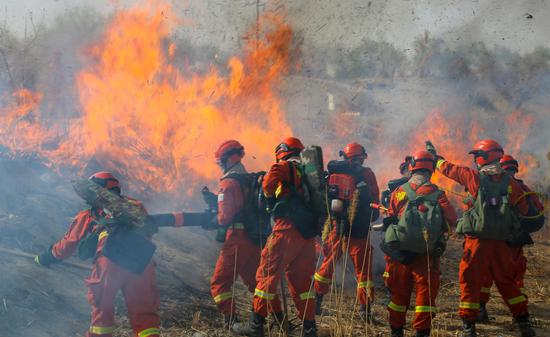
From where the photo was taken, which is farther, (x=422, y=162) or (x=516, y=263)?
(x=516, y=263)

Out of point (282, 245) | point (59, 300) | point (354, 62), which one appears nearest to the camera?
point (282, 245)

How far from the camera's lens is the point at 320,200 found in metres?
5.46

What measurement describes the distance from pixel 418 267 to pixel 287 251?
4.54 ft

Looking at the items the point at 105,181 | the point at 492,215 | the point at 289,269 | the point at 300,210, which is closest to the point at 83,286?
the point at 105,181

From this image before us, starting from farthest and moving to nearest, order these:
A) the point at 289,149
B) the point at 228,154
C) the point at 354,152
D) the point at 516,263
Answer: the point at 354,152 < the point at 516,263 < the point at 228,154 < the point at 289,149

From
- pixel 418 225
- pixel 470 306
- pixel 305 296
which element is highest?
pixel 418 225

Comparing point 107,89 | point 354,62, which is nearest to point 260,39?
point 107,89

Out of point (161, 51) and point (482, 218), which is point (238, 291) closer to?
point (482, 218)

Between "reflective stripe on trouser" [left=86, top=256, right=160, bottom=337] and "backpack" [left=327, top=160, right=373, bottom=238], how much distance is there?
3105 millimetres

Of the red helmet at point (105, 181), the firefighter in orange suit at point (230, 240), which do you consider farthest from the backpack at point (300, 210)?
the red helmet at point (105, 181)

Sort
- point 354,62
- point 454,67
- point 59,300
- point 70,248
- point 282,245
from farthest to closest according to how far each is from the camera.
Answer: point 354,62, point 454,67, point 59,300, point 282,245, point 70,248

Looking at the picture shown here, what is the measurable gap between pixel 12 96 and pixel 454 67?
23742mm

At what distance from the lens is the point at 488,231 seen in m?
5.63

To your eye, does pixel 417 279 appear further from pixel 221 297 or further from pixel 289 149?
pixel 221 297
